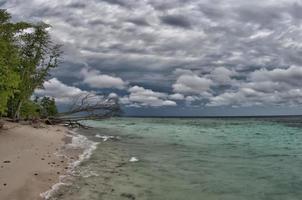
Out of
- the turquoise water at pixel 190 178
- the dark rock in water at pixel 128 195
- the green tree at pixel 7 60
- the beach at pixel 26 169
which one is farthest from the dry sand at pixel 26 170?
the green tree at pixel 7 60

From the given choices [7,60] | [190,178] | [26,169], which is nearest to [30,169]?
[26,169]

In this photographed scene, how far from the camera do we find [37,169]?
1355 cm

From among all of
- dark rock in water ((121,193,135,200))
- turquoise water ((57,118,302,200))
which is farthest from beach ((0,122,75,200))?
dark rock in water ((121,193,135,200))

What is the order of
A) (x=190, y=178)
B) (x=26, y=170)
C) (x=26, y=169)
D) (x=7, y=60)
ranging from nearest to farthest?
(x=26, y=170), (x=26, y=169), (x=190, y=178), (x=7, y=60)

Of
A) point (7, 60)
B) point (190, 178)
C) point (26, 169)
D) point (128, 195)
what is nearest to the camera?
point (128, 195)

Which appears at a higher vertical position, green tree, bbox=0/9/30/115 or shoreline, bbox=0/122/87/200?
green tree, bbox=0/9/30/115

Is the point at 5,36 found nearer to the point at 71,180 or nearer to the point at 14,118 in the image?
the point at 14,118

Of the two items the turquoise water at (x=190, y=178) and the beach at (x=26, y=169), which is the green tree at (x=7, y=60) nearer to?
the beach at (x=26, y=169)

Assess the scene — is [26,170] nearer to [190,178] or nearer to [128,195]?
[128,195]

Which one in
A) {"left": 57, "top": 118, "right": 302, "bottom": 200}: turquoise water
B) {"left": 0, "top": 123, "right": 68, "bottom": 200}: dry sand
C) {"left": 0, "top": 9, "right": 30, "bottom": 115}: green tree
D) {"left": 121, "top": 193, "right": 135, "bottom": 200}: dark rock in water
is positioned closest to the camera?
{"left": 0, "top": 123, "right": 68, "bottom": 200}: dry sand

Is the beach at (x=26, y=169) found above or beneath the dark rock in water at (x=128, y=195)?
above

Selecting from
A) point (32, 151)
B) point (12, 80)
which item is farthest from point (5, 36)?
point (32, 151)

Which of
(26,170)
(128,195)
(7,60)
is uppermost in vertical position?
(7,60)

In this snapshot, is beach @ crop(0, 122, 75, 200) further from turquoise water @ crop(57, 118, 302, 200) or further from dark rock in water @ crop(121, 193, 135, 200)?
dark rock in water @ crop(121, 193, 135, 200)
